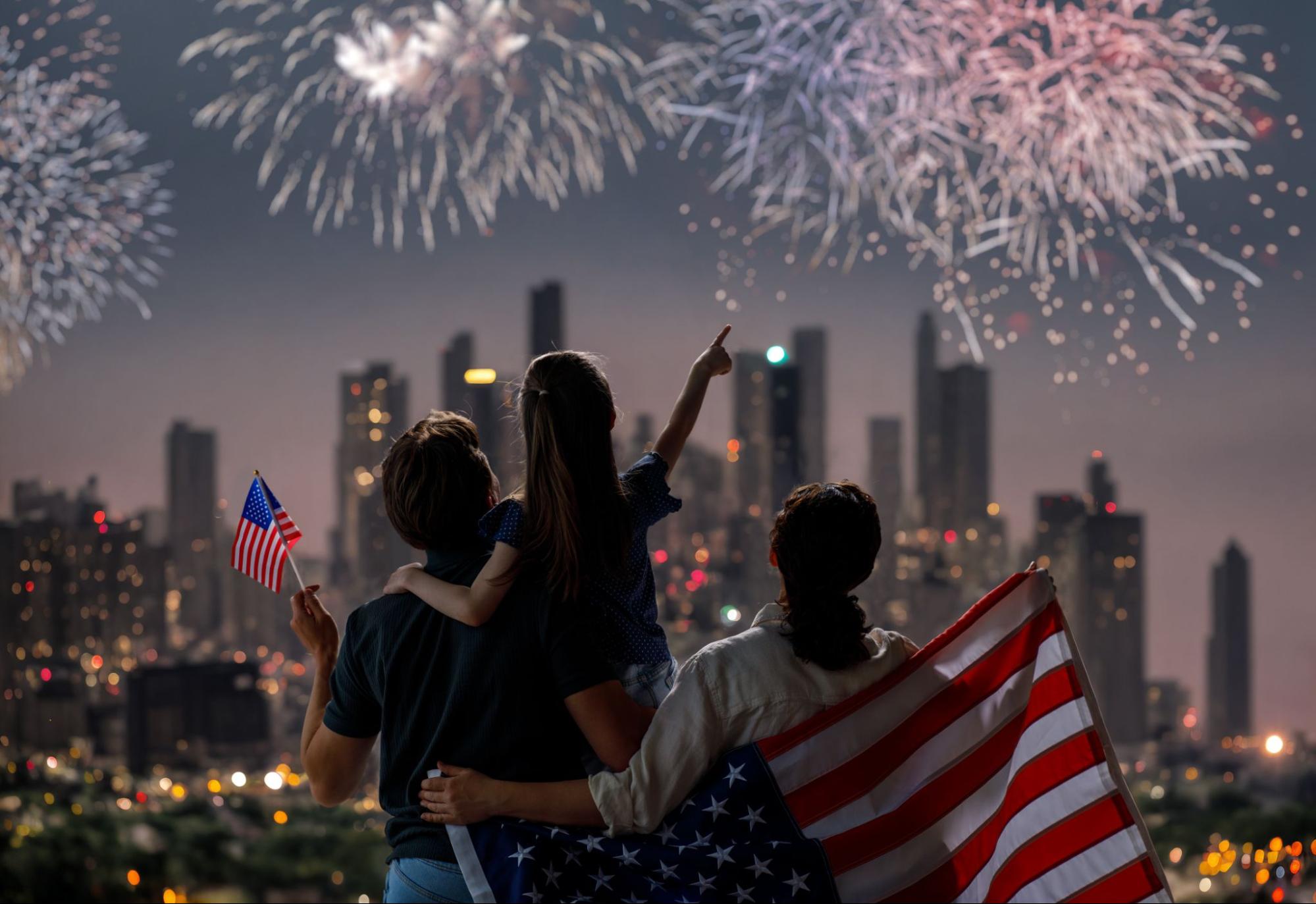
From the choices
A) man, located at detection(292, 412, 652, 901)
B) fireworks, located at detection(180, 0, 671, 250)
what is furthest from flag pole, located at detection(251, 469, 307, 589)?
fireworks, located at detection(180, 0, 671, 250)

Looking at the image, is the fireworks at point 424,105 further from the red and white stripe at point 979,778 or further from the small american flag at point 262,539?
the red and white stripe at point 979,778

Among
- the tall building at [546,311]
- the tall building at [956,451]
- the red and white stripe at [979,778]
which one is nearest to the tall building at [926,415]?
the tall building at [956,451]

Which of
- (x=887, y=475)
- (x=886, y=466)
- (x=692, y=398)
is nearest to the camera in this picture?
(x=692, y=398)

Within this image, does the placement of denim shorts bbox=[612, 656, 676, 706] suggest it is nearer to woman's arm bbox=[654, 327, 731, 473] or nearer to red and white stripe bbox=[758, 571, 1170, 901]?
red and white stripe bbox=[758, 571, 1170, 901]

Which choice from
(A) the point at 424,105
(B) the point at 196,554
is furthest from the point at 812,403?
(B) the point at 196,554

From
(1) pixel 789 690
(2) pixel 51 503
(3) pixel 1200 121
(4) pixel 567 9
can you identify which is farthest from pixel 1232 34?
(2) pixel 51 503

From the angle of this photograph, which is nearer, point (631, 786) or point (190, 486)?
point (631, 786)

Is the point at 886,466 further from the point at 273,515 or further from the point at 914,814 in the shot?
the point at 914,814
